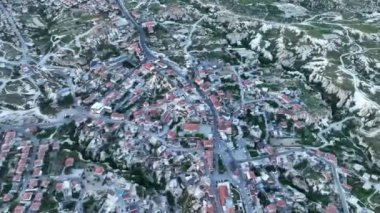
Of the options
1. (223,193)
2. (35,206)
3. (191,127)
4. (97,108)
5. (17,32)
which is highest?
(17,32)

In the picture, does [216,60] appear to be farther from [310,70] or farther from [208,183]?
[208,183]

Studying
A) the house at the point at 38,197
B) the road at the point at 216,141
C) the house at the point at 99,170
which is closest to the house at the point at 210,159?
the road at the point at 216,141

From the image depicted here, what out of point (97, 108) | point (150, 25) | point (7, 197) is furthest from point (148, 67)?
point (7, 197)

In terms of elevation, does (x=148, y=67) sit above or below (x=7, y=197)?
above

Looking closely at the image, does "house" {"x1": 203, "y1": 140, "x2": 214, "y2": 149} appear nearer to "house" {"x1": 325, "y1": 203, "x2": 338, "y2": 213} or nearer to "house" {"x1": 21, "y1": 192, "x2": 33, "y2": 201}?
"house" {"x1": 325, "y1": 203, "x2": 338, "y2": 213}

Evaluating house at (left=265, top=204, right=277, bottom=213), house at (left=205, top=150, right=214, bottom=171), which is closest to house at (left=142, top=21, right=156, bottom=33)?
house at (left=205, top=150, right=214, bottom=171)

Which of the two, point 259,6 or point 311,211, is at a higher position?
point 259,6

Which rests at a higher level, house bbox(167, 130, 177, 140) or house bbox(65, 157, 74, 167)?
house bbox(167, 130, 177, 140)

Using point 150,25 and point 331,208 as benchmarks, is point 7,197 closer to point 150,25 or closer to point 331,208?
point 331,208

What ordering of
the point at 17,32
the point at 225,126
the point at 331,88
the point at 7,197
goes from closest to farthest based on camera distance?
the point at 7,197 → the point at 225,126 → the point at 331,88 → the point at 17,32

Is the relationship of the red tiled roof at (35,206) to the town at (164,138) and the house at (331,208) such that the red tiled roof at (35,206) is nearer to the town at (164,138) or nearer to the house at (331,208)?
the town at (164,138)

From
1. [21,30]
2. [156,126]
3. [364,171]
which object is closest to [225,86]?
[156,126]
